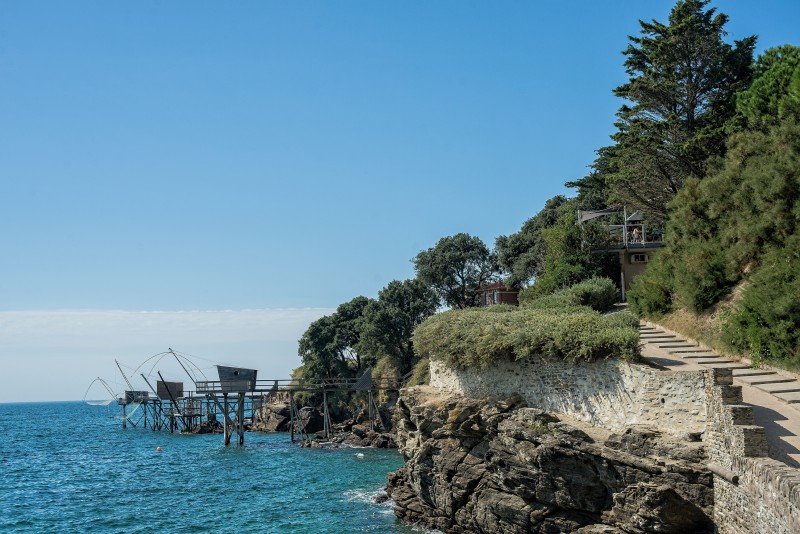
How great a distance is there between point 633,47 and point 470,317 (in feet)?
61.2

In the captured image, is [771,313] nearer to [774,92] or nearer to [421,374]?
[774,92]

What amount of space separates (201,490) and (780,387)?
24.7m

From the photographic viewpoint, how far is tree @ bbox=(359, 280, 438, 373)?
5656 cm

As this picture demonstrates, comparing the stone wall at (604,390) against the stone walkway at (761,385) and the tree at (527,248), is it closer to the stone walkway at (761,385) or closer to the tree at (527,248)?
the stone walkway at (761,385)

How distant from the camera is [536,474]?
58.4ft

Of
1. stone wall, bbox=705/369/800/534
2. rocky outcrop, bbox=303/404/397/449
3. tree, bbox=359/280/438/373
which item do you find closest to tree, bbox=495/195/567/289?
tree, bbox=359/280/438/373

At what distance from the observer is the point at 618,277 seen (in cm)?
3709

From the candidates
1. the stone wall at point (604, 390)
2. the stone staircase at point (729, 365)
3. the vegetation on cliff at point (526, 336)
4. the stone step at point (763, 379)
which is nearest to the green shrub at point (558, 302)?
the vegetation on cliff at point (526, 336)

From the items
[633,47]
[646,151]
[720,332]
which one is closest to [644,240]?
[646,151]

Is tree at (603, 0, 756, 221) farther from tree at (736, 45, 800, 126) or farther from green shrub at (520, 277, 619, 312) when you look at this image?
green shrub at (520, 277, 619, 312)

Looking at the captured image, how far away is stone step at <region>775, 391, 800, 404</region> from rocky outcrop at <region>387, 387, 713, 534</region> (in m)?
3.22

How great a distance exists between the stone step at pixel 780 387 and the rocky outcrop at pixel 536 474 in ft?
12.4

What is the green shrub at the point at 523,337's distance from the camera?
18141 millimetres

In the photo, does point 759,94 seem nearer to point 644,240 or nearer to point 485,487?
point 644,240
